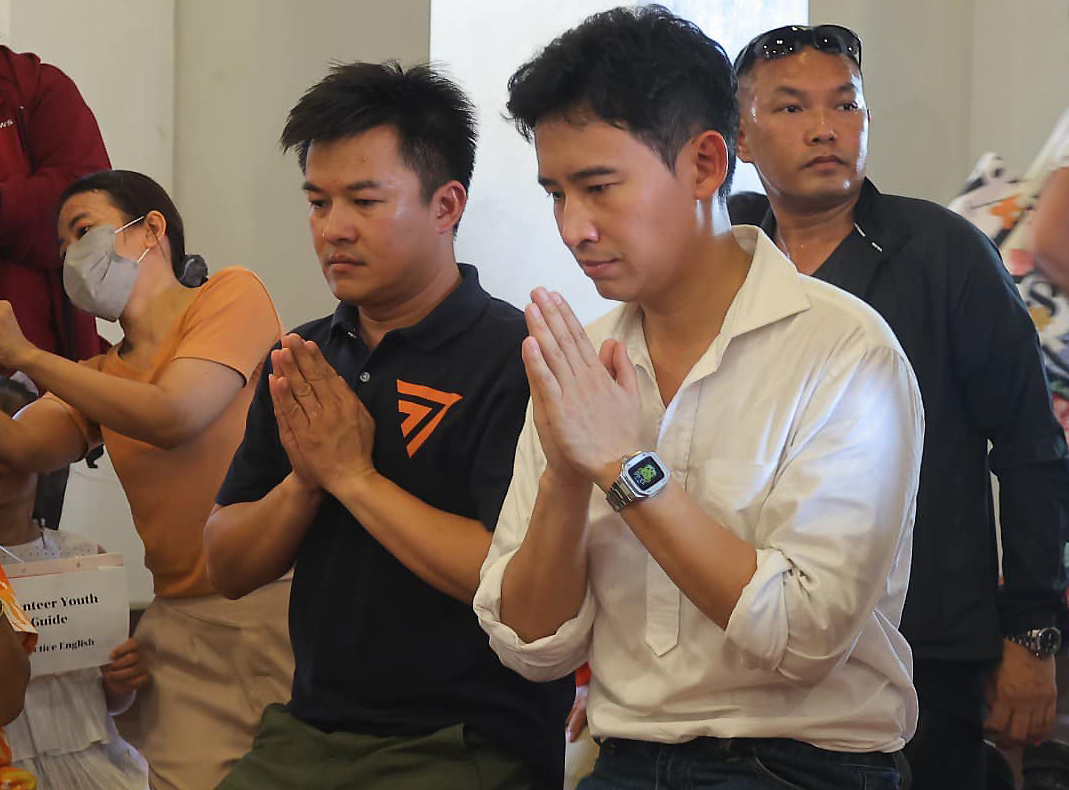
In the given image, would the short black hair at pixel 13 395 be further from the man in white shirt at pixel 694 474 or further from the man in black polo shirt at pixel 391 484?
the man in white shirt at pixel 694 474

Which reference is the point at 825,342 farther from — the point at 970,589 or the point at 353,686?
the point at 353,686

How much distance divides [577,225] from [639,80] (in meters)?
0.19

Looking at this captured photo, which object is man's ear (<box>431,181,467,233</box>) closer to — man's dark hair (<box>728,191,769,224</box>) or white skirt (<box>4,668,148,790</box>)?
man's dark hair (<box>728,191,769,224</box>)

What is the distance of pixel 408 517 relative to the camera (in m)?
1.72

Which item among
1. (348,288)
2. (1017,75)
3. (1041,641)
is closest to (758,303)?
(348,288)

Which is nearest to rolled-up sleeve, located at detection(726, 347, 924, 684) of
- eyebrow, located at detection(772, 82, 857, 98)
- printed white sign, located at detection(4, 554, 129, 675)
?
eyebrow, located at detection(772, 82, 857, 98)

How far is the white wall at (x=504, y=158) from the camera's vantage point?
3080mm

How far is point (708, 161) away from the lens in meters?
1.48

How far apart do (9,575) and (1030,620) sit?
5.97 feet

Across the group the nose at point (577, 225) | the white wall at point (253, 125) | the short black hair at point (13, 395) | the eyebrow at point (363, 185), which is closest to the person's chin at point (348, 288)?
the eyebrow at point (363, 185)

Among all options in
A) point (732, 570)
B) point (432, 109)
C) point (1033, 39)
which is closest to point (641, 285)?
point (732, 570)

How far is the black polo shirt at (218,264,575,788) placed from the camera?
1.74 meters

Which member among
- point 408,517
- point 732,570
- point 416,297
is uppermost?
point 416,297

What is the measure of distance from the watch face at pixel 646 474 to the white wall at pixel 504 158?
190cm
